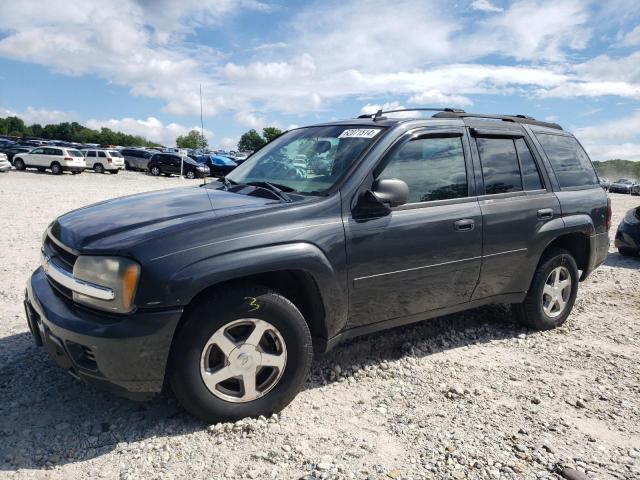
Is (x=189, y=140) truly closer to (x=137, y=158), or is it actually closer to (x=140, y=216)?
(x=137, y=158)

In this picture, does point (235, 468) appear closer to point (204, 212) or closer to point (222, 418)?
point (222, 418)

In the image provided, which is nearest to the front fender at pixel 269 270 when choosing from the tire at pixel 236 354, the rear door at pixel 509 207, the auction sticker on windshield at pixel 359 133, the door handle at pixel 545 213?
the tire at pixel 236 354

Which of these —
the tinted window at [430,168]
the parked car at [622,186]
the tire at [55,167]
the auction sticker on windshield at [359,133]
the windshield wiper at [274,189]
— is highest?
the auction sticker on windshield at [359,133]

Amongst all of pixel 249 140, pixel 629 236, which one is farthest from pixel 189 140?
pixel 629 236

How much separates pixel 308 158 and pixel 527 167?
1.96 metres

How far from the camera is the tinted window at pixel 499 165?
4.03 m

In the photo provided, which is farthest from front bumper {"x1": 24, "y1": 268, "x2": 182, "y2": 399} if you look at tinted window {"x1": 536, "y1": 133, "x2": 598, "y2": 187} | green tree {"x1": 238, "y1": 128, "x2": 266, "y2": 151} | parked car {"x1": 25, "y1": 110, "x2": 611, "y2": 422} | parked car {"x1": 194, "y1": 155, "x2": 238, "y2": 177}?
green tree {"x1": 238, "y1": 128, "x2": 266, "y2": 151}

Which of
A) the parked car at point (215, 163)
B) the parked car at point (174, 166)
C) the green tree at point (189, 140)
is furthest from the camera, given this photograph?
the green tree at point (189, 140)

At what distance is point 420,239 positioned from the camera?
11.5 ft

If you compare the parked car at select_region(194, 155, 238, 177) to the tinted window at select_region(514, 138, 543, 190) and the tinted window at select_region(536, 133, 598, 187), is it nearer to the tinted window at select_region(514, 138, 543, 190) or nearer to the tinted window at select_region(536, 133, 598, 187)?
the tinted window at select_region(536, 133, 598, 187)

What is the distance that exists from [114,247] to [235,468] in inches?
50.6

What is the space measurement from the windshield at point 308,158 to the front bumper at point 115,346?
1340 mm

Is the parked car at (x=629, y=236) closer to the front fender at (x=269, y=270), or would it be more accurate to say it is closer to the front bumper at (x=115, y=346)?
the front fender at (x=269, y=270)

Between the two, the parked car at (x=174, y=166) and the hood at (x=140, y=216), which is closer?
the hood at (x=140, y=216)
